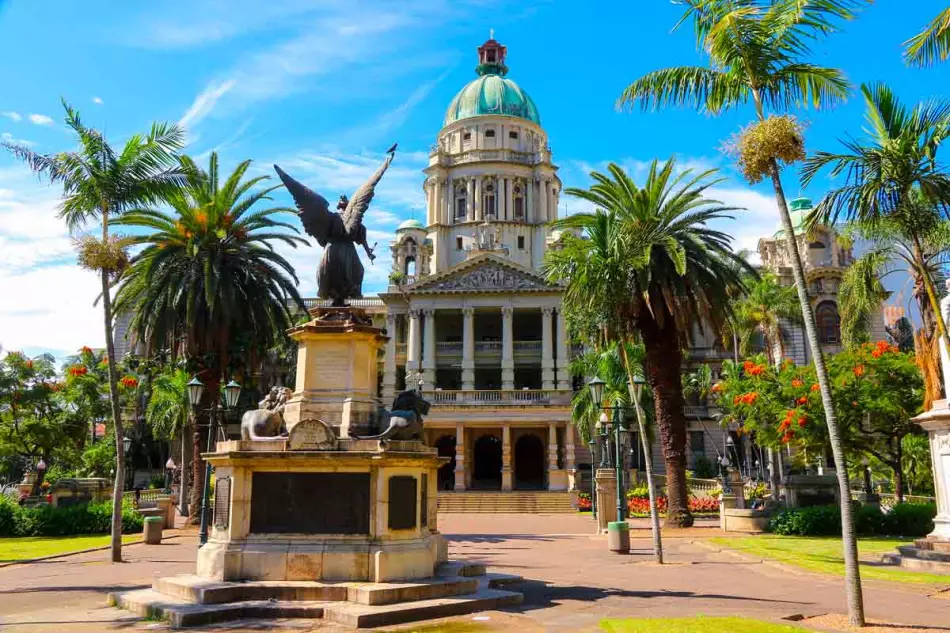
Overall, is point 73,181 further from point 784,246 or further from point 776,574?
point 784,246

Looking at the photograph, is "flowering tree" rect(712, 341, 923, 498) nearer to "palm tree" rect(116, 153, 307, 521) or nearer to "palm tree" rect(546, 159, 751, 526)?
"palm tree" rect(546, 159, 751, 526)

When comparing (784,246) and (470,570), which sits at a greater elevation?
(784,246)

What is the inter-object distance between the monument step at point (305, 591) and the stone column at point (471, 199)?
2380 inches

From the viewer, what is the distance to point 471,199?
2803 inches

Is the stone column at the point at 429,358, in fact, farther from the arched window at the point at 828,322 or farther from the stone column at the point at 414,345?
the arched window at the point at 828,322

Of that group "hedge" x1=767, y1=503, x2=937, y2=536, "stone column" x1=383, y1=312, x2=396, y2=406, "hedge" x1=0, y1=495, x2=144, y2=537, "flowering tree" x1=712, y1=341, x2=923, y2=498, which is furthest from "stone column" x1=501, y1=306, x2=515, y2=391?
"hedge" x1=767, y1=503, x2=937, y2=536

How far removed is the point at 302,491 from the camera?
39.9ft

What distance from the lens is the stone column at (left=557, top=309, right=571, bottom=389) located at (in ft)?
185

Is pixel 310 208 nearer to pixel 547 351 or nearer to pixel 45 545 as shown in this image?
pixel 45 545

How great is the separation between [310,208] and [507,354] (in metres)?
43.1

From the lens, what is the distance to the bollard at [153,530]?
25328 millimetres

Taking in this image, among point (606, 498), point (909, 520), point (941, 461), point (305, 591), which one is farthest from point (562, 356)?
point (305, 591)

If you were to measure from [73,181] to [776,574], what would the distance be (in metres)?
19.1

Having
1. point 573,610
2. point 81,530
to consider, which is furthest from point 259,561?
point 81,530
